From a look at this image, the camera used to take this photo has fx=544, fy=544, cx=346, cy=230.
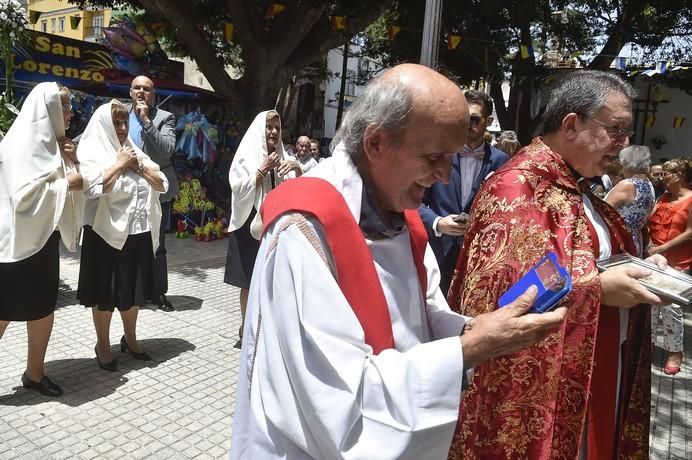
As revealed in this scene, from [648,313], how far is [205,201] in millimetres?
8785

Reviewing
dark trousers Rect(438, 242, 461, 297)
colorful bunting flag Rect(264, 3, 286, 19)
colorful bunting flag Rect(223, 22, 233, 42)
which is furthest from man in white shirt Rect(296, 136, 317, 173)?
dark trousers Rect(438, 242, 461, 297)

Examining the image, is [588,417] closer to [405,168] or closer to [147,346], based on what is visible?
[405,168]

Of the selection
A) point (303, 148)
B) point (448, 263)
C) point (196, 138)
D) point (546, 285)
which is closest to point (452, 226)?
point (448, 263)

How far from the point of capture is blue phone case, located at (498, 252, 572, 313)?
141 centimetres

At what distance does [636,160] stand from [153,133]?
460 cm

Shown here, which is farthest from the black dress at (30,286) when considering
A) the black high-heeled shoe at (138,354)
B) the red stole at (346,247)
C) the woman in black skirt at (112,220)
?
the red stole at (346,247)

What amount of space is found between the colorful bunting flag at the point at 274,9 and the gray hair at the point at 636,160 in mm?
8265

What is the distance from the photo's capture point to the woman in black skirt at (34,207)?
345 cm

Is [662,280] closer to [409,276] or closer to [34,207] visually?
[409,276]

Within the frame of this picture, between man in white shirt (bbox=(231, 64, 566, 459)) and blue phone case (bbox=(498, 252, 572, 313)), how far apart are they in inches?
1.2

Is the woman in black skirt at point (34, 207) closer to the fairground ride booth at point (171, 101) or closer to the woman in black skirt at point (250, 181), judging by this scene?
the woman in black skirt at point (250, 181)

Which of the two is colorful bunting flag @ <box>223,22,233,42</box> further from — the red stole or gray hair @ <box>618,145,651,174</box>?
the red stole

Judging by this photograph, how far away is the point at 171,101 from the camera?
1196 cm

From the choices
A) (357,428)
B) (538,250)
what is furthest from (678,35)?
(357,428)
